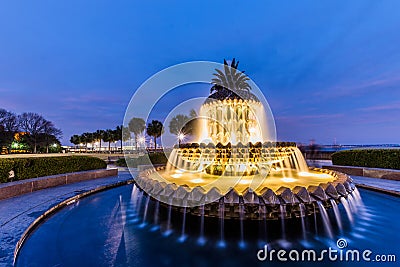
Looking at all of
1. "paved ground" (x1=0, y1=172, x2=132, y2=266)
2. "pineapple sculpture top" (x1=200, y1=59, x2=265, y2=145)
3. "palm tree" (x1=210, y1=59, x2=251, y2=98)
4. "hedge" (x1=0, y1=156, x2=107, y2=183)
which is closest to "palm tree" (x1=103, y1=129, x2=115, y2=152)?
"hedge" (x1=0, y1=156, x2=107, y2=183)

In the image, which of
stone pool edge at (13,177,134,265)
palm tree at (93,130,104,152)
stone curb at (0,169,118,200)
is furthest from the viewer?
palm tree at (93,130,104,152)

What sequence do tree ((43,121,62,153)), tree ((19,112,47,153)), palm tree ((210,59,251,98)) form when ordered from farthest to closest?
tree ((43,121,62,153)) < tree ((19,112,47,153)) < palm tree ((210,59,251,98))

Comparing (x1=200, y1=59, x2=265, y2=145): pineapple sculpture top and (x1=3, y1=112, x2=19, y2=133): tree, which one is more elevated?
(x1=3, y1=112, x2=19, y2=133): tree

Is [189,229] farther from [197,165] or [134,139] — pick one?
[134,139]

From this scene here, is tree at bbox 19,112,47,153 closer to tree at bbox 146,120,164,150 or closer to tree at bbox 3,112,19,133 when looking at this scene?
tree at bbox 3,112,19,133

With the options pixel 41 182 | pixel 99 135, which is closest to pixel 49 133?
pixel 99 135

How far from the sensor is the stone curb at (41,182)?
A: 7.61 meters

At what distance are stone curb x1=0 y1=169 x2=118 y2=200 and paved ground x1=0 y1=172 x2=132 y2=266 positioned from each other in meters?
0.34

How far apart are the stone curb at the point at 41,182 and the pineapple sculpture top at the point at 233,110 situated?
23.8 ft

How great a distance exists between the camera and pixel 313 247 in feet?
14.5

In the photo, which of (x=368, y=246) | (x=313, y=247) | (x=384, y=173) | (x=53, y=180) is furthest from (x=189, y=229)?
(x=384, y=173)

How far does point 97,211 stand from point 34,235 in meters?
2.00

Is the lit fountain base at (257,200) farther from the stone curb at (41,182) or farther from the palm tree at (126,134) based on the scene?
the palm tree at (126,134)

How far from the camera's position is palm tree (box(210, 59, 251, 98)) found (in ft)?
29.0
